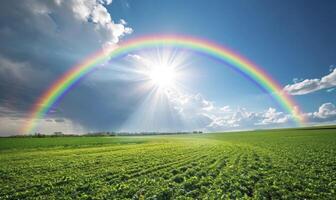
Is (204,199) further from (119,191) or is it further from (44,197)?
(44,197)

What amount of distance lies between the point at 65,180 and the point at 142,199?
24.8 ft

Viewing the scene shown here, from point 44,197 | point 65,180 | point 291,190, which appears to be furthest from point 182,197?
point 65,180

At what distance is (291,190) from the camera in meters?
10.9

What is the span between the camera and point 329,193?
10086 millimetres

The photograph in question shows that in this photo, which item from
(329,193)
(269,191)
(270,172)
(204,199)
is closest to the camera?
(204,199)

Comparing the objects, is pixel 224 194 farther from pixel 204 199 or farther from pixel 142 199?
pixel 142 199

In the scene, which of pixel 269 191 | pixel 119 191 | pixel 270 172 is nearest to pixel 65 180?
pixel 119 191

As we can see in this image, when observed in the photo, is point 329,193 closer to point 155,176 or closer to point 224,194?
point 224,194

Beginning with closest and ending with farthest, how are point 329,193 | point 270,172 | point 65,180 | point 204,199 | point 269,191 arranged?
point 204,199
point 329,193
point 269,191
point 65,180
point 270,172

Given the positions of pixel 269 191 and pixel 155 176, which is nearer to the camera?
pixel 269 191

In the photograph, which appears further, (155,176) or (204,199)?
(155,176)

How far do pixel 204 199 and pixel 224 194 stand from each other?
1447 mm

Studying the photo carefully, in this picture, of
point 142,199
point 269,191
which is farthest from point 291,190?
point 142,199

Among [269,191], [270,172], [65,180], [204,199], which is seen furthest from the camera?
[270,172]
